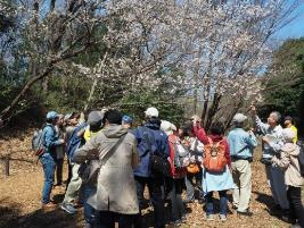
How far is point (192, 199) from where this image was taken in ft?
27.7

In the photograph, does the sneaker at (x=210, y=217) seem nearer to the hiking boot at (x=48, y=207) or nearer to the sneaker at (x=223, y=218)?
the sneaker at (x=223, y=218)

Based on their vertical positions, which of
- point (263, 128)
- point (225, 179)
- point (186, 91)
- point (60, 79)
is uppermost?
point (60, 79)

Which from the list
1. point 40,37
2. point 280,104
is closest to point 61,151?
point 40,37

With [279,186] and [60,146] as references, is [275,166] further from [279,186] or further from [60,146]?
[60,146]

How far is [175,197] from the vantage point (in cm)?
718

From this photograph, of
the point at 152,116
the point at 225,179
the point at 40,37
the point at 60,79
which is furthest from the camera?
the point at 60,79

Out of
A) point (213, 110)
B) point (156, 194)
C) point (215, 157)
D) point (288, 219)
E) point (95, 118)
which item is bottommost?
point (288, 219)

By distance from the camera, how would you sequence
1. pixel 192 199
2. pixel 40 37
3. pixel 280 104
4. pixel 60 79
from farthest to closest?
pixel 280 104
pixel 60 79
pixel 40 37
pixel 192 199

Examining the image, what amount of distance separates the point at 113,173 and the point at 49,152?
10.3 feet

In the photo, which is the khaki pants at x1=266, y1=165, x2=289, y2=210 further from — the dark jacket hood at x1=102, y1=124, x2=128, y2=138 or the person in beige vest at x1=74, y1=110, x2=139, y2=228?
the dark jacket hood at x1=102, y1=124, x2=128, y2=138

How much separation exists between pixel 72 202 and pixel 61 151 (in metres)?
1.07

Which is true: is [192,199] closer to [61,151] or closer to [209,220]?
[209,220]

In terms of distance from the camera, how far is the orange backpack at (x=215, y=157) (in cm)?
732

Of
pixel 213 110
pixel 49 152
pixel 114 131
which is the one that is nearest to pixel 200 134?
pixel 49 152
